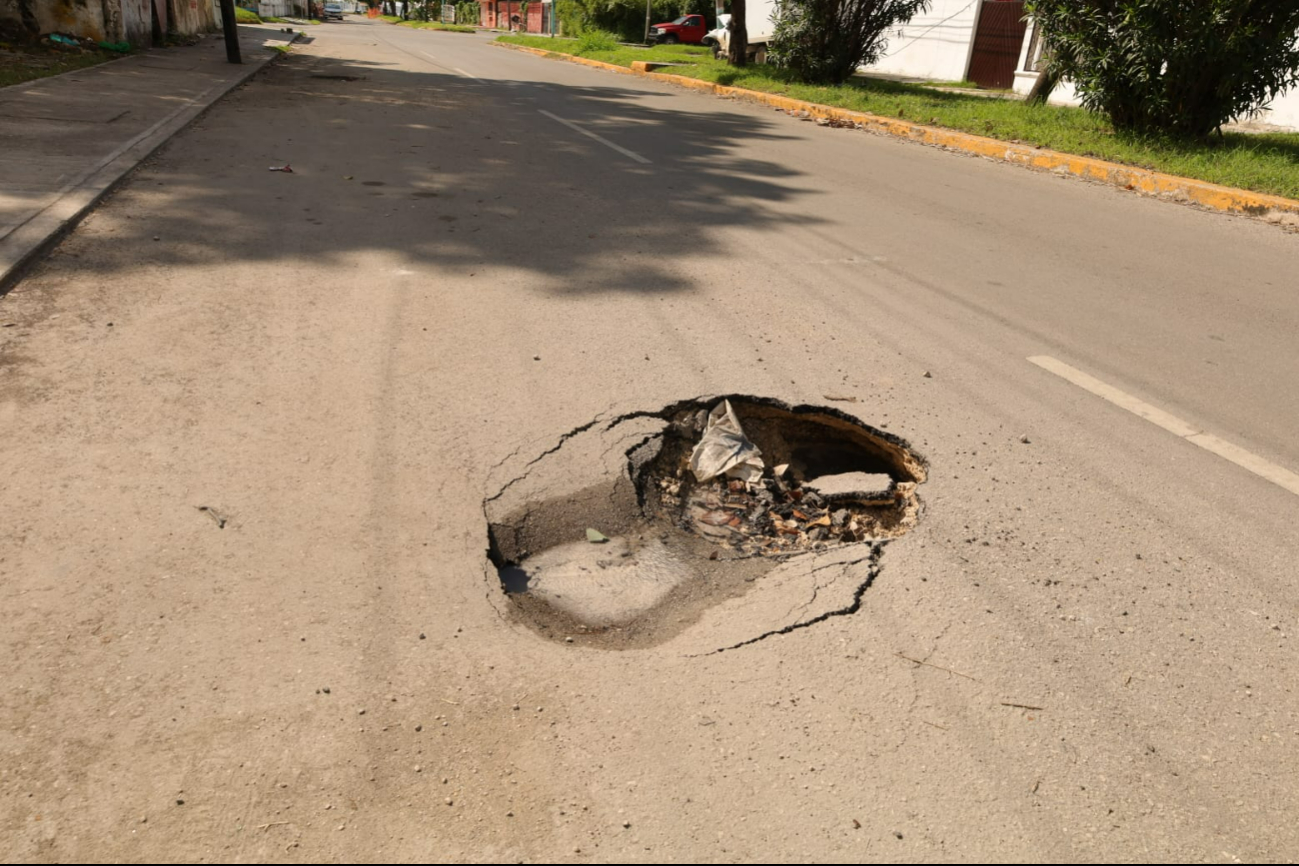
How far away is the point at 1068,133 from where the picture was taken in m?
11.1

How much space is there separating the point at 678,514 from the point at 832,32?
16028mm

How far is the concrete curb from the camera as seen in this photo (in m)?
8.15

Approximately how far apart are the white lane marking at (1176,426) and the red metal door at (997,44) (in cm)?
2050

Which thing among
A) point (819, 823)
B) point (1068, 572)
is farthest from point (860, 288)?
point (819, 823)

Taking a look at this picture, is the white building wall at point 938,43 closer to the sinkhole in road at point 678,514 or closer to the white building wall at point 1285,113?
the white building wall at point 1285,113

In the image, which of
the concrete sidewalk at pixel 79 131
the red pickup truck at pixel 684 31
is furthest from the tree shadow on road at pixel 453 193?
the red pickup truck at pixel 684 31

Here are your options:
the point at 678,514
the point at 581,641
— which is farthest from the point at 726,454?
the point at 581,641

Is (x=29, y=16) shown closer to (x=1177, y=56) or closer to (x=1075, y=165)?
(x=1075, y=165)

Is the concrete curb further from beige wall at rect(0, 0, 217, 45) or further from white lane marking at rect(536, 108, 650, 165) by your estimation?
beige wall at rect(0, 0, 217, 45)

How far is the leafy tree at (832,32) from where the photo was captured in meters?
16.8

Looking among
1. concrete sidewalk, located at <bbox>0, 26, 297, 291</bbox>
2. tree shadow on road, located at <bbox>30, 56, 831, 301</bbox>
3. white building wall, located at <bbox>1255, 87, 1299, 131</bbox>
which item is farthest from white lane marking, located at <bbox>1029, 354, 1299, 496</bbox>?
white building wall, located at <bbox>1255, 87, 1299, 131</bbox>

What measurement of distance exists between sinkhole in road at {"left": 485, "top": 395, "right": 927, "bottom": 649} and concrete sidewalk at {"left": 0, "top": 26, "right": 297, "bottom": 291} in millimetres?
3328

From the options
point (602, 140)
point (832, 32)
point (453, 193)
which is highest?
point (832, 32)

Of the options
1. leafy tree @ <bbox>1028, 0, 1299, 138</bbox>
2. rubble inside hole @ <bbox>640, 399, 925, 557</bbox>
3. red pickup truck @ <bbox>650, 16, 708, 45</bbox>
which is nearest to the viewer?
rubble inside hole @ <bbox>640, 399, 925, 557</bbox>
